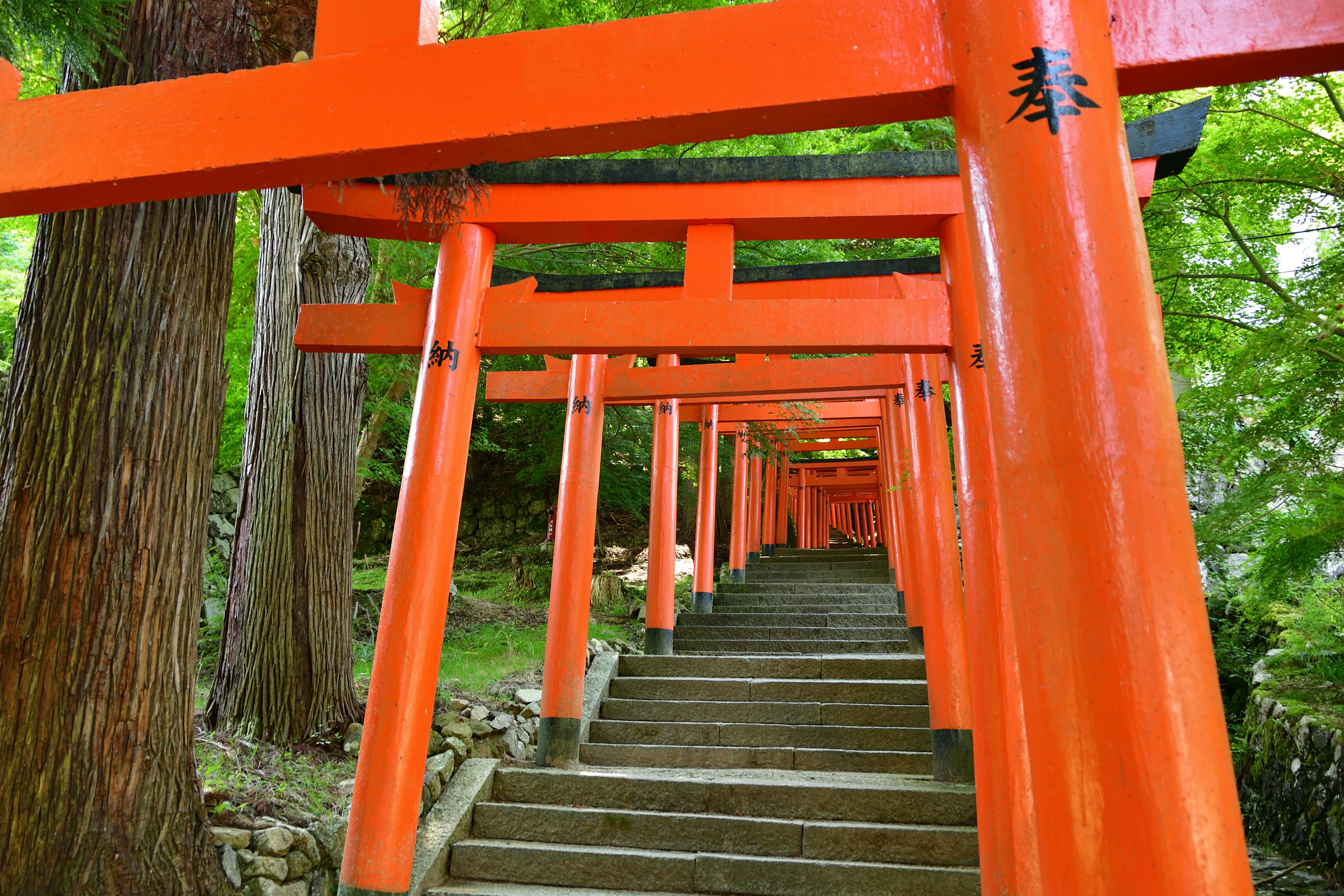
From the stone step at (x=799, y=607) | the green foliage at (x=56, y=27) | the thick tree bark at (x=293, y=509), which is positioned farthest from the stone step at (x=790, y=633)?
the green foliage at (x=56, y=27)

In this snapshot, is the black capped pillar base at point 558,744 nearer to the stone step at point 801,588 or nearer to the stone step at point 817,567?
the stone step at point 801,588

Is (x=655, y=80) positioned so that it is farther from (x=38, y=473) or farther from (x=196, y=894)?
(x=196, y=894)

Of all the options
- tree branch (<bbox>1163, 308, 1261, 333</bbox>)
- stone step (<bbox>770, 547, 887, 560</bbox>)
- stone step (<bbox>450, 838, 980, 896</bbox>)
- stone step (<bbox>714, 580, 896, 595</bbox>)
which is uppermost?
tree branch (<bbox>1163, 308, 1261, 333</bbox>)

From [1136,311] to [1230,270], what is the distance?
6671 millimetres

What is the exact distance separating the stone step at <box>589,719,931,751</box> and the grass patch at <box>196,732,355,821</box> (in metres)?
2.76

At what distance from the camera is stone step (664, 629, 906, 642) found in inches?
387

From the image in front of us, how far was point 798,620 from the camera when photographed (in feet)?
35.2

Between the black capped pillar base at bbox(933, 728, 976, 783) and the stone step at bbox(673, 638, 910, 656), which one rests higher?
the stone step at bbox(673, 638, 910, 656)

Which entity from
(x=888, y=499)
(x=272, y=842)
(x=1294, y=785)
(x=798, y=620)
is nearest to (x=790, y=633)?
(x=798, y=620)

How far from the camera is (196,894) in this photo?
Answer: 3512 millimetres

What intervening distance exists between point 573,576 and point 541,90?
16.2ft

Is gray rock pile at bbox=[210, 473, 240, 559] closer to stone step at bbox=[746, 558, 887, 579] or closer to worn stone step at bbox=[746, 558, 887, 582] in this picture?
worn stone step at bbox=[746, 558, 887, 582]

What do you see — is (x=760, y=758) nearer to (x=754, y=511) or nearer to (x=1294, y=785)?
(x=1294, y=785)

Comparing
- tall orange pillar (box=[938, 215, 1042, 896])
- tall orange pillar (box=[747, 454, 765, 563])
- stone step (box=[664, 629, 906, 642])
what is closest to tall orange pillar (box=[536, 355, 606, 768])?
tall orange pillar (box=[938, 215, 1042, 896])
